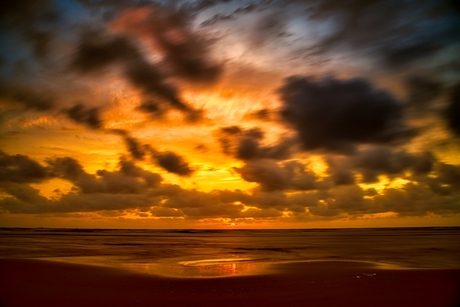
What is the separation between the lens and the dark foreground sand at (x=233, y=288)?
509 inches

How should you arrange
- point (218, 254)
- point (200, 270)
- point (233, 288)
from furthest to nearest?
point (218, 254), point (200, 270), point (233, 288)

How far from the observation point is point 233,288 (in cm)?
1516

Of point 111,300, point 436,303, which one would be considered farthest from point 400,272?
point 111,300

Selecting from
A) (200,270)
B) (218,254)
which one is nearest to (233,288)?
(200,270)

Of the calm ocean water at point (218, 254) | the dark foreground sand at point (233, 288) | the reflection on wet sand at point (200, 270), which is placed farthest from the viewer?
the calm ocean water at point (218, 254)

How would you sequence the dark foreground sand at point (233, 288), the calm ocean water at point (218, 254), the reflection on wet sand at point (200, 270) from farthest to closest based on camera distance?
1. the calm ocean water at point (218, 254)
2. the reflection on wet sand at point (200, 270)
3. the dark foreground sand at point (233, 288)

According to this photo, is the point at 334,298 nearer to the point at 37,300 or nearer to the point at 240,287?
the point at 240,287

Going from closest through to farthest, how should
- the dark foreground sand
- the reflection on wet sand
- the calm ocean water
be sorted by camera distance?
the dark foreground sand, the reflection on wet sand, the calm ocean water

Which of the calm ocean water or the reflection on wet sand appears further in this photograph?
the calm ocean water

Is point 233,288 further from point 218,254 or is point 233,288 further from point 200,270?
point 218,254

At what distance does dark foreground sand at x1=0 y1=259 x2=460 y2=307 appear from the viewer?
1292 centimetres

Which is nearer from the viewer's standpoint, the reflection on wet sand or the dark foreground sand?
the dark foreground sand

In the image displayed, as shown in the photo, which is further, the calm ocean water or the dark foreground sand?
the calm ocean water

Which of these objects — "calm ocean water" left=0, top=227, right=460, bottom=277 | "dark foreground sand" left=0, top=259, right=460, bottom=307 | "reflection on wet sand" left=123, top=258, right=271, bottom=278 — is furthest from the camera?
"calm ocean water" left=0, top=227, right=460, bottom=277
